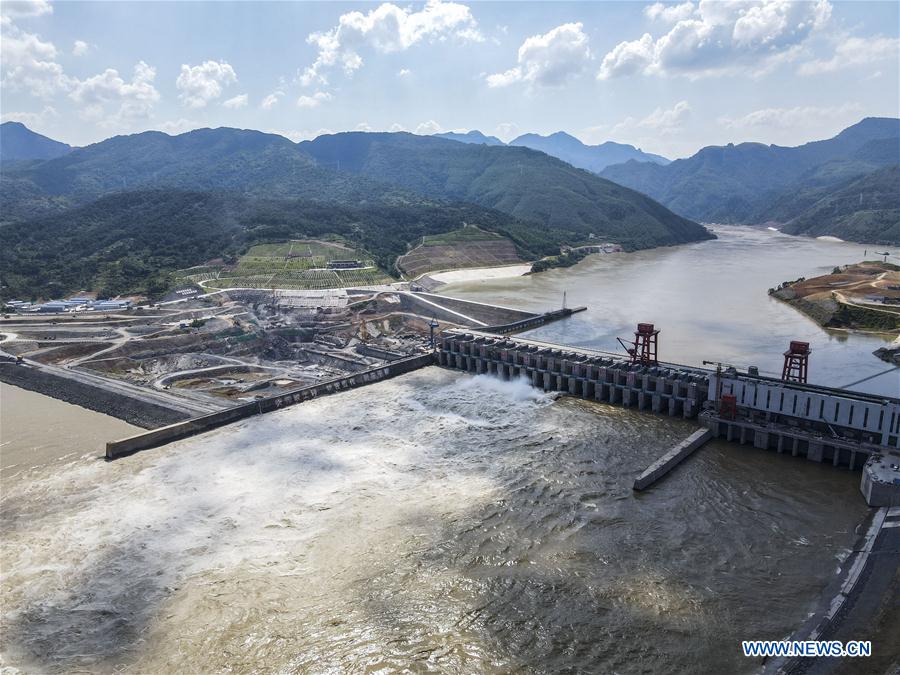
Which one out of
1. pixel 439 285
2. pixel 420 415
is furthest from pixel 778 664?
pixel 439 285

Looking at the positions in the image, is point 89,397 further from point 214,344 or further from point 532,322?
point 532,322

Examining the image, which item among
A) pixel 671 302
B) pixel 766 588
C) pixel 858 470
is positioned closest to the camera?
pixel 766 588

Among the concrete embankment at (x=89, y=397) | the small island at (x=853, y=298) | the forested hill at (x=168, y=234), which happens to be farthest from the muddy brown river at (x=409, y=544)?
the forested hill at (x=168, y=234)

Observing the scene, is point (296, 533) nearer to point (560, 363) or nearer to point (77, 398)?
point (560, 363)

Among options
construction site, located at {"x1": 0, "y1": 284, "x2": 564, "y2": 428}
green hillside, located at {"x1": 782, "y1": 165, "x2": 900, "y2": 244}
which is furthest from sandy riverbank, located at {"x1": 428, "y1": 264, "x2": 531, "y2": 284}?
green hillside, located at {"x1": 782, "y1": 165, "x2": 900, "y2": 244}

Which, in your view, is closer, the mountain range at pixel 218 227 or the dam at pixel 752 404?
the dam at pixel 752 404

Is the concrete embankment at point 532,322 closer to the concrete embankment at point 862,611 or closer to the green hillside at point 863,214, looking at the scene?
the concrete embankment at point 862,611
